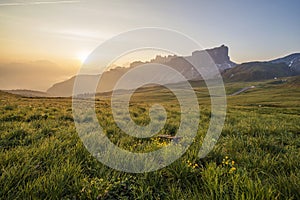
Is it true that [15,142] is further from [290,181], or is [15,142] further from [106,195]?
[290,181]

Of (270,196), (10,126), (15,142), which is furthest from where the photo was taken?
(10,126)

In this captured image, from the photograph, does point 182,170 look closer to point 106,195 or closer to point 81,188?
point 106,195

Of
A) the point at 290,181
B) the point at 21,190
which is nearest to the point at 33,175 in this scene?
the point at 21,190

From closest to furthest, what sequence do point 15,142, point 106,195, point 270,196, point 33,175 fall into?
point 270,196 → point 106,195 → point 33,175 → point 15,142

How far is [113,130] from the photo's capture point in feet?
26.4

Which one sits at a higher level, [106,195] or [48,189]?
[48,189]

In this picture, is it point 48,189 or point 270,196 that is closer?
point 270,196

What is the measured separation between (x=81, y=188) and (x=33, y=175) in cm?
98

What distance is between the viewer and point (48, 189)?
10.1 ft

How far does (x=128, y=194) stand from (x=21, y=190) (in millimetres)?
1596

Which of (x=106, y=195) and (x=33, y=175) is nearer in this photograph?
(x=106, y=195)

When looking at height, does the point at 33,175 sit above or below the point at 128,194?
above

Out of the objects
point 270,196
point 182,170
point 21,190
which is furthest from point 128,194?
point 270,196

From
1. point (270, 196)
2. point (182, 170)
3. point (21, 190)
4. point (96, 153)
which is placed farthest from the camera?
point (96, 153)
